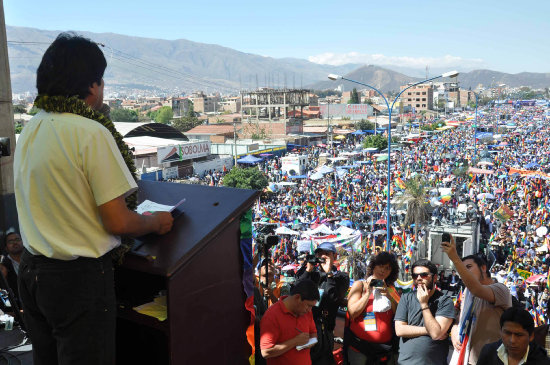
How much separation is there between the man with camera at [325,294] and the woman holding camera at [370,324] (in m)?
0.14

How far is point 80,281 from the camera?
4.15 ft

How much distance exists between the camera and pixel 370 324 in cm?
281

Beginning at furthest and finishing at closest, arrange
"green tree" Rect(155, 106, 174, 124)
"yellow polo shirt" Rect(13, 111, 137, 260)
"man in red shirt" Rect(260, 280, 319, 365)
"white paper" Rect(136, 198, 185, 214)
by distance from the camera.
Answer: "green tree" Rect(155, 106, 174, 124), "man in red shirt" Rect(260, 280, 319, 365), "white paper" Rect(136, 198, 185, 214), "yellow polo shirt" Rect(13, 111, 137, 260)

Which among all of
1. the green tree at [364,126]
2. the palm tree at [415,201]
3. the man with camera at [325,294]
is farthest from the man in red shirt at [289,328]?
the green tree at [364,126]

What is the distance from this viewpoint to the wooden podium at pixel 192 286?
1.46 metres

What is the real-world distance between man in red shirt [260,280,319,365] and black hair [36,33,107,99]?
1.41 m

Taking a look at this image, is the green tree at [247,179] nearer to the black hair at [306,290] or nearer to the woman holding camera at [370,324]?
the woman holding camera at [370,324]

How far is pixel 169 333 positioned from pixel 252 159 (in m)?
35.2

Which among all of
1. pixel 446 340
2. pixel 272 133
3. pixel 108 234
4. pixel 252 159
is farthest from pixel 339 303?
pixel 272 133

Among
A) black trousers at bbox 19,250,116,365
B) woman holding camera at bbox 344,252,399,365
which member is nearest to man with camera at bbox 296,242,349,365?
woman holding camera at bbox 344,252,399,365

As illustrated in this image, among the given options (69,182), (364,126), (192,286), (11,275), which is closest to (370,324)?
(192,286)

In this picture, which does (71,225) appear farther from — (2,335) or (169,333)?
(2,335)

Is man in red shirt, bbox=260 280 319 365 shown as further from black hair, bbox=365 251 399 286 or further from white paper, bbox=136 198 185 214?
white paper, bbox=136 198 185 214

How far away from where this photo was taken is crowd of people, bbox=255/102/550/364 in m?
2.65
